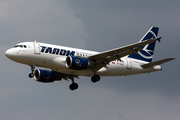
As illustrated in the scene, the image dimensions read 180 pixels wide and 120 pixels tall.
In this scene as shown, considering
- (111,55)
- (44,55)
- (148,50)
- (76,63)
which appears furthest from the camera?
(148,50)

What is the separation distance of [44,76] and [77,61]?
7.75m

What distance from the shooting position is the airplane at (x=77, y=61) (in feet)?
141

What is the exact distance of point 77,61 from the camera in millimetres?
43125

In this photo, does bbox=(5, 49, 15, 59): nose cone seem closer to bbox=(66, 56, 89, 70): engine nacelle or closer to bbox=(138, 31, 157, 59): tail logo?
bbox=(66, 56, 89, 70): engine nacelle

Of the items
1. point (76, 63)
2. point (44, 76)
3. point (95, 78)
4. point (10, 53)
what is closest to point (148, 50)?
point (95, 78)

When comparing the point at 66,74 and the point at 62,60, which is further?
the point at 66,74

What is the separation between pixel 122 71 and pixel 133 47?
7537mm

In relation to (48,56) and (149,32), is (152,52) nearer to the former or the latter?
(149,32)

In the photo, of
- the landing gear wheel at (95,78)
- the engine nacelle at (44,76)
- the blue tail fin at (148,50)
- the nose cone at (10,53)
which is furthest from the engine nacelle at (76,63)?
the blue tail fin at (148,50)

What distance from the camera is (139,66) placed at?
49062mm

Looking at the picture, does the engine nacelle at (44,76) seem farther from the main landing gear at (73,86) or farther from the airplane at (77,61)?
the main landing gear at (73,86)

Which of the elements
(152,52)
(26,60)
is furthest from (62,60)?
(152,52)

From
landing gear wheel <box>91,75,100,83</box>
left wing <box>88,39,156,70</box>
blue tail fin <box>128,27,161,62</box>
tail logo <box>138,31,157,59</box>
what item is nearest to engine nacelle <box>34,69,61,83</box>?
landing gear wheel <box>91,75,100,83</box>

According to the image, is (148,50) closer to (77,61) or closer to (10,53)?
(77,61)
